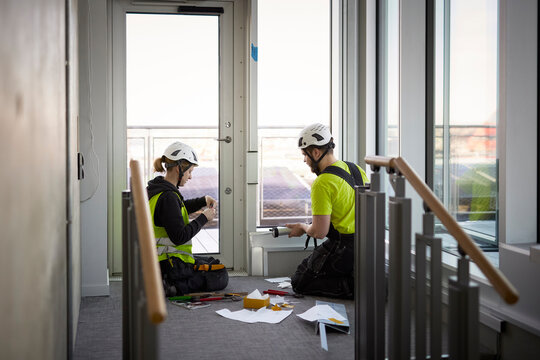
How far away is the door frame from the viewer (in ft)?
15.3

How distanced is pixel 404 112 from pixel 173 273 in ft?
6.10

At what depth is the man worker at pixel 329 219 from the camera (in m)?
3.88

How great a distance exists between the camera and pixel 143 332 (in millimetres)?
1357

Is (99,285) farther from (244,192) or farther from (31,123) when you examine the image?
(31,123)

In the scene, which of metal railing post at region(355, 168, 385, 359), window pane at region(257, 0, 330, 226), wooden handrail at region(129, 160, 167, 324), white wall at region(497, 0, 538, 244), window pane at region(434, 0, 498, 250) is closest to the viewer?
wooden handrail at region(129, 160, 167, 324)

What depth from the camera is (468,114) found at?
11.7ft

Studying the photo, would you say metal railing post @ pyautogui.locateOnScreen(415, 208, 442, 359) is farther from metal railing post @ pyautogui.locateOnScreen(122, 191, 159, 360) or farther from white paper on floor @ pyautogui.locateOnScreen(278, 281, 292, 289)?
white paper on floor @ pyautogui.locateOnScreen(278, 281, 292, 289)

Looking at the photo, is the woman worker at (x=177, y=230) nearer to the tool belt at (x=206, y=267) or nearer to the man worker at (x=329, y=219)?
the tool belt at (x=206, y=267)

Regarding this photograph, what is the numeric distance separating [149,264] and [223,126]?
3.56 m

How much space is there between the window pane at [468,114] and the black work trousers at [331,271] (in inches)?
28.3

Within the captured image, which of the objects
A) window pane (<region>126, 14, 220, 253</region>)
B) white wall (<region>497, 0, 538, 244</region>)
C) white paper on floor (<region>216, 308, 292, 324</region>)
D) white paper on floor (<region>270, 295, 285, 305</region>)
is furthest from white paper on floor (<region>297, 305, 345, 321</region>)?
window pane (<region>126, 14, 220, 253</region>)

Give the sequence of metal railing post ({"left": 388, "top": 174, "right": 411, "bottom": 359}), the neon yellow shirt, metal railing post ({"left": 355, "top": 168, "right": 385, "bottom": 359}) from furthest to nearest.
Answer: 1. the neon yellow shirt
2. metal railing post ({"left": 355, "top": 168, "right": 385, "bottom": 359})
3. metal railing post ({"left": 388, "top": 174, "right": 411, "bottom": 359})

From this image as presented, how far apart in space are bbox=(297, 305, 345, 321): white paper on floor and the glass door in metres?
1.50

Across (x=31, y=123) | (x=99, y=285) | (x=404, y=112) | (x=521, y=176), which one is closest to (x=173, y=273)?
(x=99, y=285)
